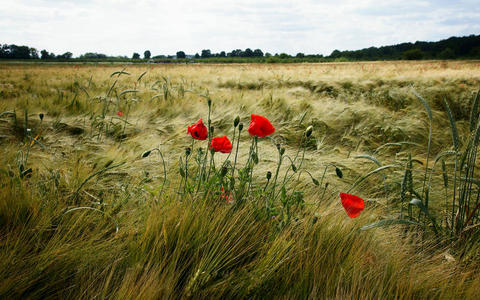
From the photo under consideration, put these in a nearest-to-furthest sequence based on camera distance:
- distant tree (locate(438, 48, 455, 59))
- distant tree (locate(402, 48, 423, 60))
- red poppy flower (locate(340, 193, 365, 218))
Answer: red poppy flower (locate(340, 193, 365, 218))
distant tree (locate(438, 48, 455, 59))
distant tree (locate(402, 48, 423, 60))

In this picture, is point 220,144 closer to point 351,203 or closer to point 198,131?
point 198,131

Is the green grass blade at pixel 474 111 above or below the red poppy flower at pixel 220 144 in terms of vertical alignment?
above

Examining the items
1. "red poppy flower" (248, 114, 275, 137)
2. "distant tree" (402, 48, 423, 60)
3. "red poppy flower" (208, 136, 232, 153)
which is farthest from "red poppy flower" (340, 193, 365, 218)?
"distant tree" (402, 48, 423, 60)

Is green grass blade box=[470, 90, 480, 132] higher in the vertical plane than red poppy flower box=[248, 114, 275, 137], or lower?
higher

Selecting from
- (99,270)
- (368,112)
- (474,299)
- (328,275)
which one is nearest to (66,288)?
(99,270)

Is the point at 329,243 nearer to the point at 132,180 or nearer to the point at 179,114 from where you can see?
the point at 132,180

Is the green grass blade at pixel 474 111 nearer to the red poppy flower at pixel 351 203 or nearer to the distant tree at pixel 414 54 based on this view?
the red poppy flower at pixel 351 203

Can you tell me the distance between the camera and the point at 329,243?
0.85 m

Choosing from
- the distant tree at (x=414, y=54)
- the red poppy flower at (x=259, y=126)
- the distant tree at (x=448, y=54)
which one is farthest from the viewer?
the distant tree at (x=414, y=54)

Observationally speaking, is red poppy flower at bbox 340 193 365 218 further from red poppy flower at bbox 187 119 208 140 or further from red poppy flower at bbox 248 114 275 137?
red poppy flower at bbox 187 119 208 140

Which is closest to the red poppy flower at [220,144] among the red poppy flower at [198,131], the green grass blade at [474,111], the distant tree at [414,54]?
the red poppy flower at [198,131]

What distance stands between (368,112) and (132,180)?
248cm

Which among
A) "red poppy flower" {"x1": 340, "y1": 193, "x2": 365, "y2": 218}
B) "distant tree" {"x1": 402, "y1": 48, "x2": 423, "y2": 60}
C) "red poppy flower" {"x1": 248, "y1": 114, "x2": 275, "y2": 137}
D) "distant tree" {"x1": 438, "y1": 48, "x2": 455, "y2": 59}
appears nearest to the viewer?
"red poppy flower" {"x1": 340, "y1": 193, "x2": 365, "y2": 218}

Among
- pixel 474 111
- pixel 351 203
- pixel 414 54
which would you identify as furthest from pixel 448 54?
pixel 351 203
